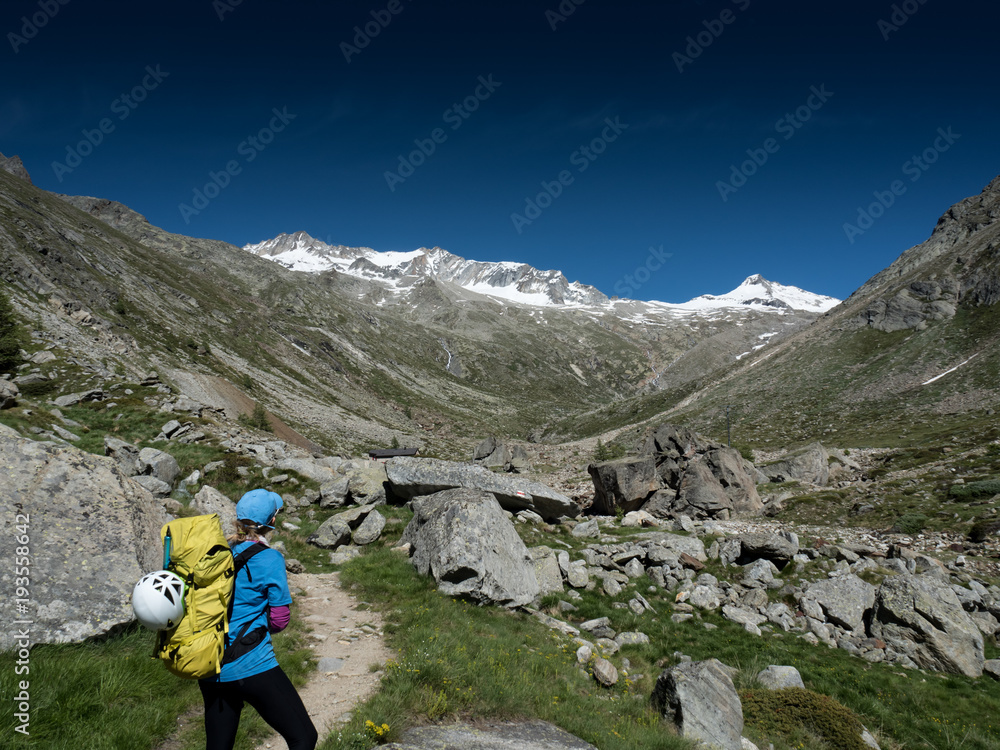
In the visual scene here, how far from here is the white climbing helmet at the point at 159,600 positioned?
3818 millimetres

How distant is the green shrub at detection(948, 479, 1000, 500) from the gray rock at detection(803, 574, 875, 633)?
48.9 ft

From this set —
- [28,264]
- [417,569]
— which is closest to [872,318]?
[417,569]

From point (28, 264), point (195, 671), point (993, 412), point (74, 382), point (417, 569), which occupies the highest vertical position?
point (28, 264)

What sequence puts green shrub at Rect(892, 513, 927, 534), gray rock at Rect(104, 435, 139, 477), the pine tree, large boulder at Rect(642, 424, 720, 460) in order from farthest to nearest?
large boulder at Rect(642, 424, 720, 460), the pine tree, green shrub at Rect(892, 513, 927, 534), gray rock at Rect(104, 435, 139, 477)

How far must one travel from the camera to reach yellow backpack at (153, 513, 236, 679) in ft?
13.1

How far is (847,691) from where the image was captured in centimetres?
1191

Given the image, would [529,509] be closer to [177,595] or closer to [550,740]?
[550,740]

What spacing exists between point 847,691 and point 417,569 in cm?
1232

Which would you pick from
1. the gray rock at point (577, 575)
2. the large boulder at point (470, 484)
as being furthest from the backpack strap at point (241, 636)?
the large boulder at point (470, 484)

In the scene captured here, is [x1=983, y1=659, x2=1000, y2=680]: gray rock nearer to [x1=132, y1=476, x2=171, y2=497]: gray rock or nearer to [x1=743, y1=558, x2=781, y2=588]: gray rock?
[x1=743, y1=558, x2=781, y2=588]: gray rock

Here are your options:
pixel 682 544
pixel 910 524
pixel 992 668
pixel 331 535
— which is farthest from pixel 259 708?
pixel 910 524

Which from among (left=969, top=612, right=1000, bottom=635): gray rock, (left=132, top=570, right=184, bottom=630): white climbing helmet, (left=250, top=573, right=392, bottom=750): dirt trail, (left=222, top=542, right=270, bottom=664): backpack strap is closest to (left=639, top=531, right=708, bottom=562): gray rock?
(left=969, top=612, right=1000, bottom=635): gray rock

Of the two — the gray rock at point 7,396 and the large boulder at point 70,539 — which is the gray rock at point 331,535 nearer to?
the large boulder at point 70,539

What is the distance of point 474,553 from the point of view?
1332 centimetres
